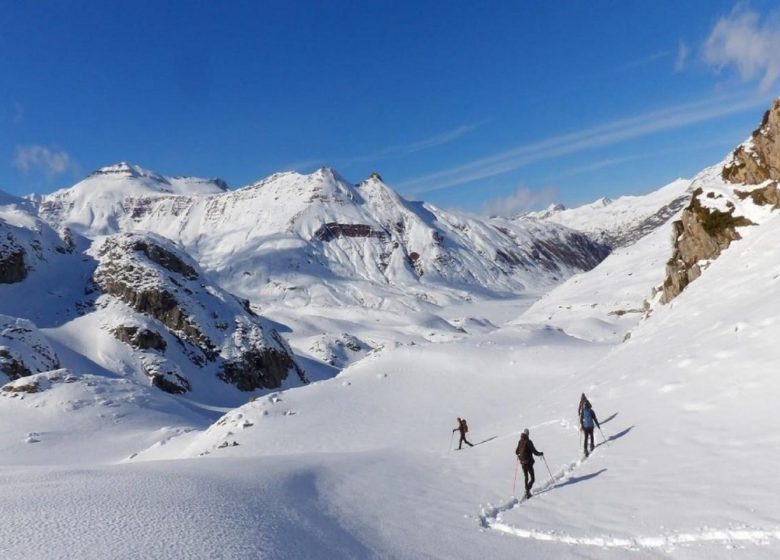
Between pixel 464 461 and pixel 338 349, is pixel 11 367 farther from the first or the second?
pixel 338 349

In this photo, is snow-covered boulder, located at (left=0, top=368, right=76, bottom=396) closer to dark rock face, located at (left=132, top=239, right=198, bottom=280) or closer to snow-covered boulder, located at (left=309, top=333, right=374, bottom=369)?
dark rock face, located at (left=132, top=239, right=198, bottom=280)

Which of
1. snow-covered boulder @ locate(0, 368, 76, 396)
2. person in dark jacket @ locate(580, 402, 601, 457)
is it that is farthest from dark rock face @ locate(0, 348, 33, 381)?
person in dark jacket @ locate(580, 402, 601, 457)

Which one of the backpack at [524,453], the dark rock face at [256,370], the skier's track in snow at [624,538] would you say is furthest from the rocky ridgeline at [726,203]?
the dark rock face at [256,370]

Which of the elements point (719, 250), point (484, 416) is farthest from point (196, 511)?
point (719, 250)

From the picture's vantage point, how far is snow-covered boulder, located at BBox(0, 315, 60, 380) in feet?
187

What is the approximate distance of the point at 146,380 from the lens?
70875 millimetres

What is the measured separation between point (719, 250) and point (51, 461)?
49.2 meters

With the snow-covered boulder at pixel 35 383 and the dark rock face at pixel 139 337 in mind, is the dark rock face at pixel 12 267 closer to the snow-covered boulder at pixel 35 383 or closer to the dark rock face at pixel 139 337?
the dark rock face at pixel 139 337

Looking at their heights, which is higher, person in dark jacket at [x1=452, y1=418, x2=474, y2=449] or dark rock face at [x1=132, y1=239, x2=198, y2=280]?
dark rock face at [x1=132, y1=239, x2=198, y2=280]

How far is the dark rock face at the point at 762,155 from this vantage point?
39.4m

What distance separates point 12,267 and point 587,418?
314 feet

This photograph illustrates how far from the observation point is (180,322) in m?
85.2

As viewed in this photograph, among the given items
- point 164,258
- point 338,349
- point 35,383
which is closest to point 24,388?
point 35,383

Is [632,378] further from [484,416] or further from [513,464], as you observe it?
[484,416]
